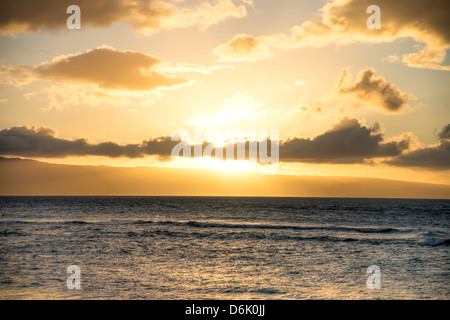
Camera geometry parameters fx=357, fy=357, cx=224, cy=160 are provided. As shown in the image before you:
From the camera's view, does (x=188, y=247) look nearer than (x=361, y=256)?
No

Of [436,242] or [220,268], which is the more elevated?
[220,268]

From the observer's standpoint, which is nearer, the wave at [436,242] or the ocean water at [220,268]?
the ocean water at [220,268]

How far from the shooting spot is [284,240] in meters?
41.0

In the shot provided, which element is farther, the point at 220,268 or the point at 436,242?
the point at 436,242

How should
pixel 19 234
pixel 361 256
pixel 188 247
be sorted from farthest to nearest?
→ pixel 19 234 < pixel 188 247 < pixel 361 256

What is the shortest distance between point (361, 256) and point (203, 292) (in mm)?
17858

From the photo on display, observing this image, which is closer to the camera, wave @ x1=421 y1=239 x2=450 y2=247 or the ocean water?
the ocean water

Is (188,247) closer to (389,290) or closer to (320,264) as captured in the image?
(320,264)

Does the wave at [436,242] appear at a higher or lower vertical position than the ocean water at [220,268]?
lower

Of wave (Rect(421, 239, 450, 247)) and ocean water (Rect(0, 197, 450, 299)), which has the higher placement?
ocean water (Rect(0, 197, 450, 299))

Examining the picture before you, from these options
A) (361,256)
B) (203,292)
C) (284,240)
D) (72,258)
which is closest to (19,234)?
(72,258)
